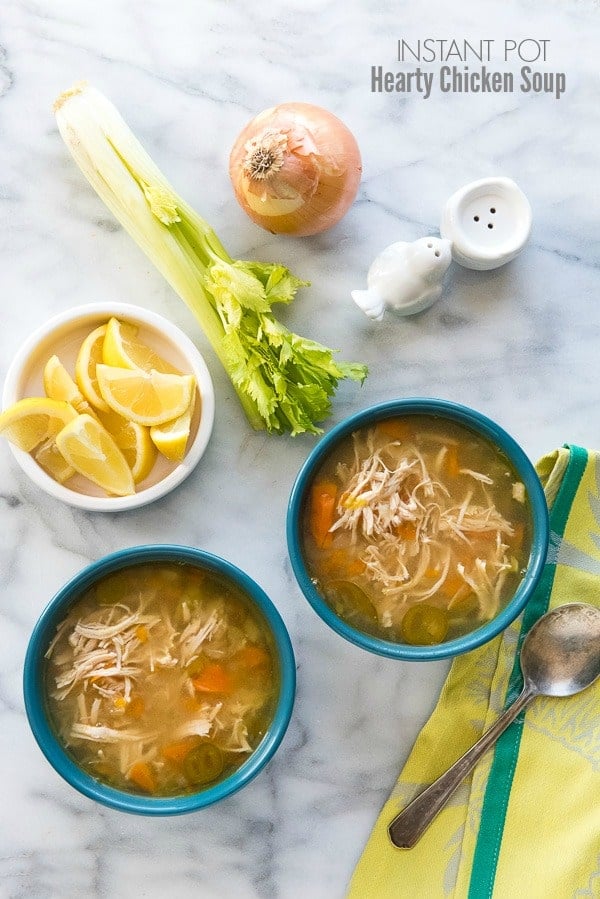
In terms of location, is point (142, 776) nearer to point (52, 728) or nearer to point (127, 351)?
point (52, 728)

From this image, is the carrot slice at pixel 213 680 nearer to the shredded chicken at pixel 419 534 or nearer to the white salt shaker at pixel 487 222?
the shredded chicken at pixel 419 534

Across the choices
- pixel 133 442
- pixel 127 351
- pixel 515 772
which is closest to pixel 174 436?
pixel 133 442

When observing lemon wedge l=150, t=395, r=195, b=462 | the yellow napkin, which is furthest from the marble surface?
lemon wedge l=150, t=395, r=195, b=462

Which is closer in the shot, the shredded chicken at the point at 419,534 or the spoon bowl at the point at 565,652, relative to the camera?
the shredded chicken at the point at 419,534

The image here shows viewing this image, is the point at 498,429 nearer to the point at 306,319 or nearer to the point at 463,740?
the point at 306,319

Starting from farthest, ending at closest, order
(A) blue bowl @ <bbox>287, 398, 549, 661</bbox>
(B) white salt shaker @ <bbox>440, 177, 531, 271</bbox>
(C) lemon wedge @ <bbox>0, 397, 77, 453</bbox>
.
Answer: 1. (B) white salt shaker @ <bbox>440, 177, 531, 271</bbox>
2. (C) lemon wedge @ <bbox>0, 397, 77, 453</bbox>
3. (A) blue bowl @ <bbox>287, 398, 549, 661</bbox>

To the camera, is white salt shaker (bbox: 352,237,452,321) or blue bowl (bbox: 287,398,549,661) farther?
white salt shaker (bbox: 352,237,452,321)

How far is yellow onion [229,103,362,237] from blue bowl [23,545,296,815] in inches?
31.6

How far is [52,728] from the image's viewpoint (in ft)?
6.87

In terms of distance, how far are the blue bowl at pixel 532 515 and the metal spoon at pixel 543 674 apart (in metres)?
0.22

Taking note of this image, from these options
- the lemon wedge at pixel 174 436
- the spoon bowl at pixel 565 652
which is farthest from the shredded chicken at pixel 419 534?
the lemon wedge at pixel 174 436

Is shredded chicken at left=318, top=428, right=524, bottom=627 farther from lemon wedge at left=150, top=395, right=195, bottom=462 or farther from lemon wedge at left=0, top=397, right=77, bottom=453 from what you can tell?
lemon wedge at left=0, top=397, right=77, bottom=453

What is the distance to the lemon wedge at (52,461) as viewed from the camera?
2221mm

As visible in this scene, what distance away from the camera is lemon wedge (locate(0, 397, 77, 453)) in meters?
2.14
